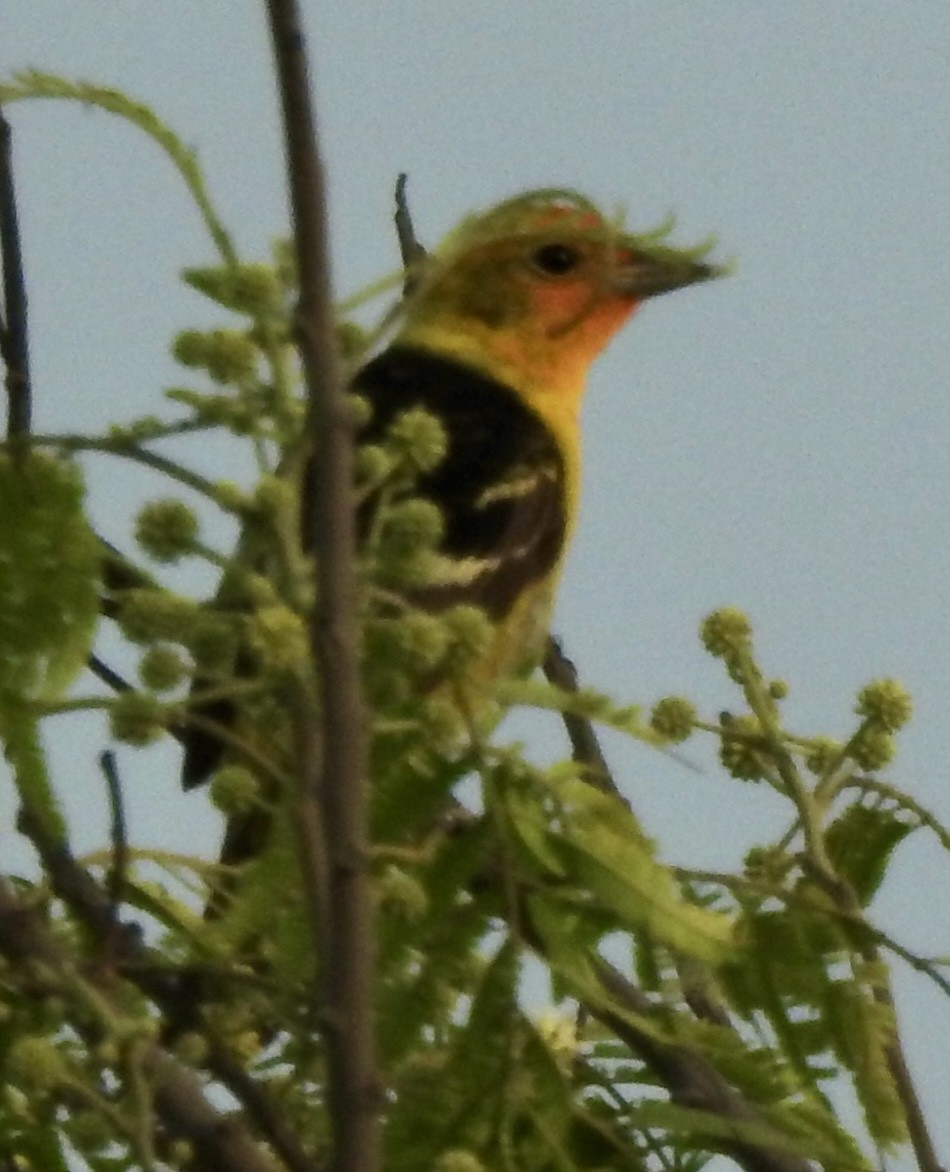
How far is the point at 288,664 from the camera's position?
1491 mm

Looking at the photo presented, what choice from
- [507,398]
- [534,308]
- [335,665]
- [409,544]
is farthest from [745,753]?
[534,308]

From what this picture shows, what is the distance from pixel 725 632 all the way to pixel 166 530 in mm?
894

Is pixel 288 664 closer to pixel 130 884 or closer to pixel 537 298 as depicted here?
pixel 130 884

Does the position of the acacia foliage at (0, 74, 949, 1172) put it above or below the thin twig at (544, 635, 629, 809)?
below

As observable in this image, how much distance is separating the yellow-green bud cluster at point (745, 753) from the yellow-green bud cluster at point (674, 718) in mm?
38

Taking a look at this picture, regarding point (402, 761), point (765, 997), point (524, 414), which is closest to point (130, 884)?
point (402, 761)

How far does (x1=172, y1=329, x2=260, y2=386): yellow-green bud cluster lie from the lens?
1.56 metres

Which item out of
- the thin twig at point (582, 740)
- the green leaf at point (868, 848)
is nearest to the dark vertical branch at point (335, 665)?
the green leaf at point (868, 848)

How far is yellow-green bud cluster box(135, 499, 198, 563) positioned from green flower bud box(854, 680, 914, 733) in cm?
87

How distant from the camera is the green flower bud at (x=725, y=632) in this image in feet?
7.89

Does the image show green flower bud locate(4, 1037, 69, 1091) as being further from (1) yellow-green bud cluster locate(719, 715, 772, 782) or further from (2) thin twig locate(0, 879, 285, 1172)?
(1) yellow-green bud cluster locate(719, 715, 772, 782)

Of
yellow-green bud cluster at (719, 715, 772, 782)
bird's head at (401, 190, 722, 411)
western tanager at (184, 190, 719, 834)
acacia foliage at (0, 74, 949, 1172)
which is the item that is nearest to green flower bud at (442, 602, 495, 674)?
acacia foliage at (0, 74, 949, 1172)

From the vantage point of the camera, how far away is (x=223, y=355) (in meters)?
1.56

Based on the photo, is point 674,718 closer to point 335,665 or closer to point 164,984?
point 164,984
